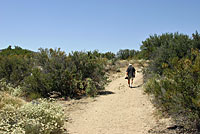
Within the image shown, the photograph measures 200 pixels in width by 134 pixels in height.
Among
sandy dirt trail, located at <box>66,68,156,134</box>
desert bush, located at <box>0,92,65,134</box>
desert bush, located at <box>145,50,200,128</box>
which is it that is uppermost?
desert bush, located at <box>145,50,200,128</box>

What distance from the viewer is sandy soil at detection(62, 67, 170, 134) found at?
294 inches

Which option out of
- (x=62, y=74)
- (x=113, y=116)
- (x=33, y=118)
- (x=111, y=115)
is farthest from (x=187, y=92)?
(x=62, y=74)

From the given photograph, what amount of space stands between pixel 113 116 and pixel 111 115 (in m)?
0.18

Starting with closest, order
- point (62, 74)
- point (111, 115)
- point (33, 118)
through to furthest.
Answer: point (33, 118), point (111, 115), point (62, 74)

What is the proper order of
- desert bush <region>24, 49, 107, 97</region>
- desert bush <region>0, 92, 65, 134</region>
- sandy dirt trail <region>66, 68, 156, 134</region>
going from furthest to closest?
1. desert bush <region>24, 49, 107, 97</region>
2. sandy dirt trail <region>66, 68, 156, 134</region>
3. desert bush <region>0, 92, 65, 134</region>

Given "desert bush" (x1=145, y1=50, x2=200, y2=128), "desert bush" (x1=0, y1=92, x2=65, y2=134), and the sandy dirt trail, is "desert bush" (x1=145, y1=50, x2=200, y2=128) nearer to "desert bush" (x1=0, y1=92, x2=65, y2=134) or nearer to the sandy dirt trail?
the sandy dirt trail

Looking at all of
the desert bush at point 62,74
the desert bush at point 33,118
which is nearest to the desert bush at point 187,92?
the desert bush at point 33,118

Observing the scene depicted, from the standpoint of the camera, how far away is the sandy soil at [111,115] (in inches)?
294

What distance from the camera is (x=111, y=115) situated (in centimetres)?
919

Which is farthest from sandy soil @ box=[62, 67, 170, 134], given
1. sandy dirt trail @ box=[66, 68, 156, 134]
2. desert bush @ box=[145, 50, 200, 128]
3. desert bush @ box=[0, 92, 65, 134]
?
desert bush @ box=[145, 50, 200, 128]

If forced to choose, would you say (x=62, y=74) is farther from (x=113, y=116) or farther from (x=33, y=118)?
(x=33, y=118)

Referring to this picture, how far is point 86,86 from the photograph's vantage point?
553 inches

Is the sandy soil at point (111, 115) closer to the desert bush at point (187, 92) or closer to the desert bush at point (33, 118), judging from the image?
the desert bush at point (33, 118)

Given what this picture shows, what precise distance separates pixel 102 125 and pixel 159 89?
231 cm
